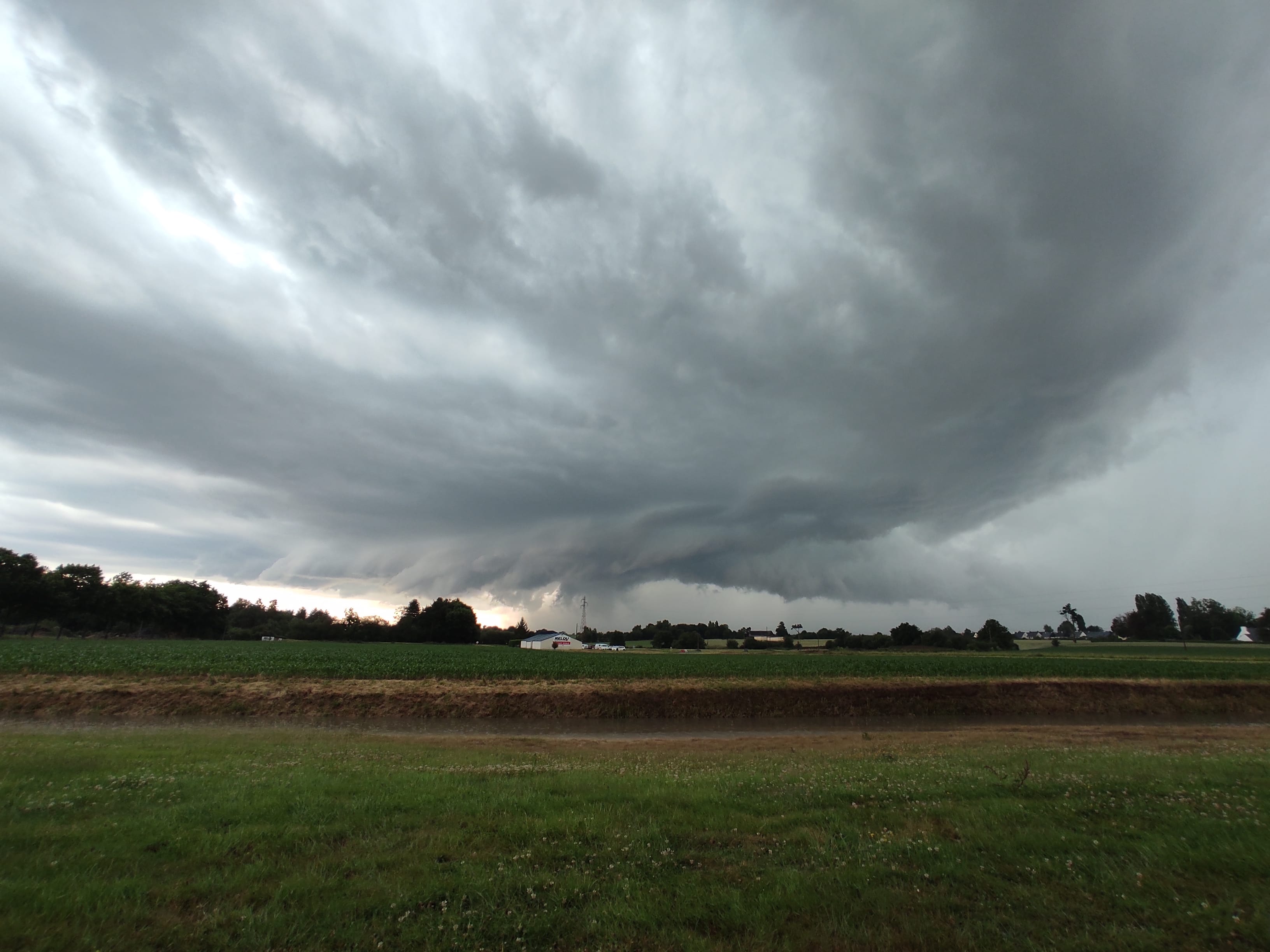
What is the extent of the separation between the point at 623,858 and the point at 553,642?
150 metres

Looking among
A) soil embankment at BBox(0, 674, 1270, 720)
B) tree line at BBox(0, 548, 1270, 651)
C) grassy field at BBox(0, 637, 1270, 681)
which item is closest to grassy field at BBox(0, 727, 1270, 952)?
soil embankment at BBox(0, 674, 1270, 720)

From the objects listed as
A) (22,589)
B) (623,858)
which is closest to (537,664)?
(623,858)

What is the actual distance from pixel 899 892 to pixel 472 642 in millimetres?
152120

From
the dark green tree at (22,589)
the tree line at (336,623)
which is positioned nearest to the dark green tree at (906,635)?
the tree line at (336,623)

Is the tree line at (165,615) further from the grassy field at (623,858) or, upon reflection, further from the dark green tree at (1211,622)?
the dark green tree at (1211,622)

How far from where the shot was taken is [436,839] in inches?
301

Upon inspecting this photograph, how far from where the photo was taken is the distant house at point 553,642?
144m

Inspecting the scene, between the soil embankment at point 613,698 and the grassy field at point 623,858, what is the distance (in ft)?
69.1

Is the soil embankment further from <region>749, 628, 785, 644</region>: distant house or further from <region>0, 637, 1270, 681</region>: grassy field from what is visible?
<region>749, 628, 785, 644</region>: distant house

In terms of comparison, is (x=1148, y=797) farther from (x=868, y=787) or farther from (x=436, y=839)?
(x=436, y=839)

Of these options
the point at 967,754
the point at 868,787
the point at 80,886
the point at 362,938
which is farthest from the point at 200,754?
the point at 967,754

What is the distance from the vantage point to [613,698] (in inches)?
1375

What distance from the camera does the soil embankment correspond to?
30391 mm

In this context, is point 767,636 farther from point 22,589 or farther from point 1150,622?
point 22,589
